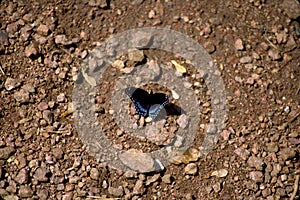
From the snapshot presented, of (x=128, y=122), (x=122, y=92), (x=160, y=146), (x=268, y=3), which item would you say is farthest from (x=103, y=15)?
(x=268, y=3)

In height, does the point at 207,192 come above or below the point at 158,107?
below

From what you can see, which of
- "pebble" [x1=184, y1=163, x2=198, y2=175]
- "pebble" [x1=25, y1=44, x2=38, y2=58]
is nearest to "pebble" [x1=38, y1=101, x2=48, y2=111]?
"pebble" [x1=25, y1=44, x2=38, y2=58]

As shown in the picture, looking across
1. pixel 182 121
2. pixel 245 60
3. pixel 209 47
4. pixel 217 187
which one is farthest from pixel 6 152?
pixel 245 60

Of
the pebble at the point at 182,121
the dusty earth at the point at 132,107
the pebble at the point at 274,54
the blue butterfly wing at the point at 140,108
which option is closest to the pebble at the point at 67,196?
the dusty earth at the point at 132,107

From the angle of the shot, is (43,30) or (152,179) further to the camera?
(43,30)

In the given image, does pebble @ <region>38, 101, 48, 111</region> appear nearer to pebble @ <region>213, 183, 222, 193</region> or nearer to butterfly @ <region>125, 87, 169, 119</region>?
butterfly @ <region>125, 87, 169, 119</region>

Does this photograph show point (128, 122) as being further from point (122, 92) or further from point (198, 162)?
point (198, 162)

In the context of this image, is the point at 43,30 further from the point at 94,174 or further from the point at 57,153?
the point at 94,174
